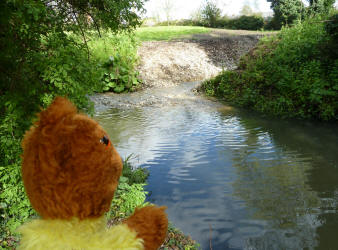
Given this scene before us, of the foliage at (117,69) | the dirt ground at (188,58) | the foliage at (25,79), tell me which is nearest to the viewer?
the foliage at (25,79)

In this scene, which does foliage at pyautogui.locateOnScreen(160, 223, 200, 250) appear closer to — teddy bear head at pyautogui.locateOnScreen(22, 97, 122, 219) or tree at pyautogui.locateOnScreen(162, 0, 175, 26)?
teddy bear head at pyautogui.locateOnScreen(22, 97, 122, 219)

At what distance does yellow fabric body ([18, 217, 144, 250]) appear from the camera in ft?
3.51

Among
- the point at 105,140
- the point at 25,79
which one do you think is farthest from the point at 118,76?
the point at 105,140

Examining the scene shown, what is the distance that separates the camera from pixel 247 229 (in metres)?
3.51

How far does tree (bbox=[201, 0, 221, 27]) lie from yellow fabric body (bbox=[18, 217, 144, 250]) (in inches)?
1308

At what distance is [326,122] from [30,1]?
282 inches

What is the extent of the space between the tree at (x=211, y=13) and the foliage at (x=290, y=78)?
2197cm

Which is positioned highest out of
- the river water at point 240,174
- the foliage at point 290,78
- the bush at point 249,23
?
the bush at point 249,23

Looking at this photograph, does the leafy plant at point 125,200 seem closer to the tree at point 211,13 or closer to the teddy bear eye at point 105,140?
the teddy bear eye at point 105,140

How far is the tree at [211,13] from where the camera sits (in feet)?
106

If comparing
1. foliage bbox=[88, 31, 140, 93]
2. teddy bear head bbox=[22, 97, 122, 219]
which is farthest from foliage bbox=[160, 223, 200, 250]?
foliage bbox=[88, 31, 140, 93]

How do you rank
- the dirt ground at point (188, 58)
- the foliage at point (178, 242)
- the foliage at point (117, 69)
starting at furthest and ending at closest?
the dirt ground at point (188, 58) < the foliage at point (117, 69) < the foliage at point (178, 242)

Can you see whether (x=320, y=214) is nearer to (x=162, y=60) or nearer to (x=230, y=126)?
(x=230, y=126)

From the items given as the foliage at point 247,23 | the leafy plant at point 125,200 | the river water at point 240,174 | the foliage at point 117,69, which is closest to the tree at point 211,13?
the foliage at point 247,23
